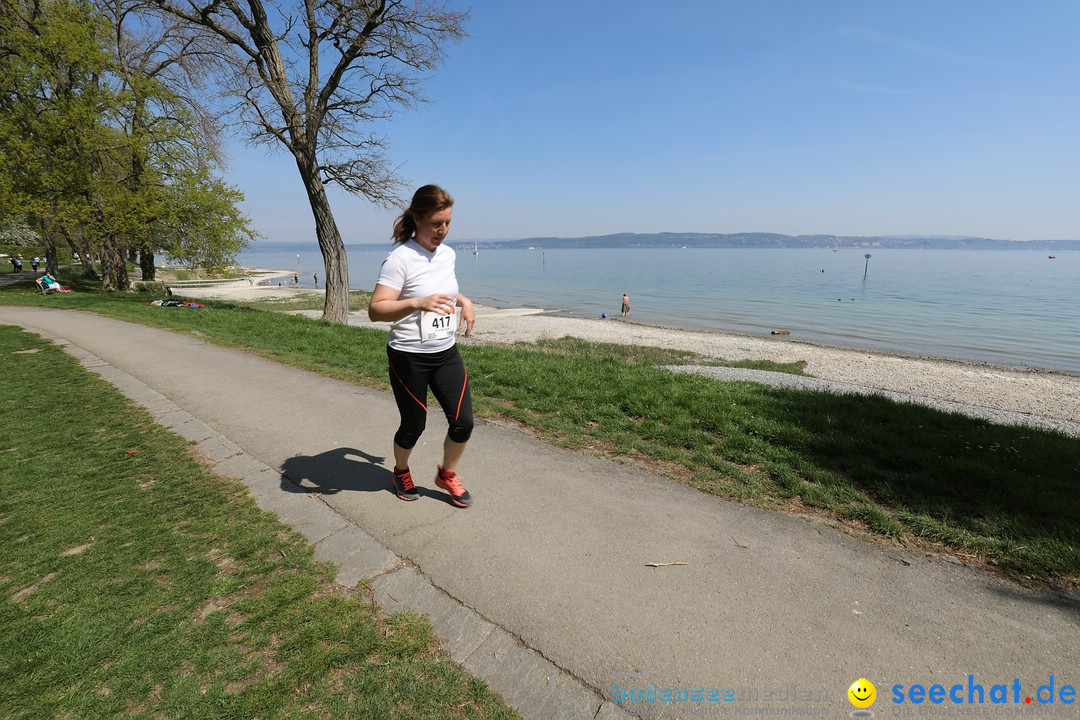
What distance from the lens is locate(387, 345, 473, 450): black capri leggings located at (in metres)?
3.17

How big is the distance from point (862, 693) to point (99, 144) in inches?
971

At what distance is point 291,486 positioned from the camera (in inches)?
150

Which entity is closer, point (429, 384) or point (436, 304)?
point (436, 304)

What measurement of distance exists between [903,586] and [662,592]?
1292 millimetres

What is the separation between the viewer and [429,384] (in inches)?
130

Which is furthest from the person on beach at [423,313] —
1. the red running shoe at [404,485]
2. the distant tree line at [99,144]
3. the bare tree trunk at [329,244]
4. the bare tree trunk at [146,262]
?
the bare tree trunk at [146,262]

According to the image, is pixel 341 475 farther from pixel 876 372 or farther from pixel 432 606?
pixel 876 372

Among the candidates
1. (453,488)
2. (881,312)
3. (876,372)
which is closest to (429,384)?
(453,488)

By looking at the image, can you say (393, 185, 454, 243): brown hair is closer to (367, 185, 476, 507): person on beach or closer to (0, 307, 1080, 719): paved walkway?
(367, 185, 476, 507): person on beach

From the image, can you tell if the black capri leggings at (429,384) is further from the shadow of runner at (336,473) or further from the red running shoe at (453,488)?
the shadow of runner at (336,473)

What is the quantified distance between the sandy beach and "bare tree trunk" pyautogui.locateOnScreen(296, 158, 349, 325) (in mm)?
3240

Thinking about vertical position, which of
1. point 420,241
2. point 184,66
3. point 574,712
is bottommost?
point 574,712

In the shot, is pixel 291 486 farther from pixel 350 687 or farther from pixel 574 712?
pixel 574 712

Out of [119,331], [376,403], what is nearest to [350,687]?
[376,403]
